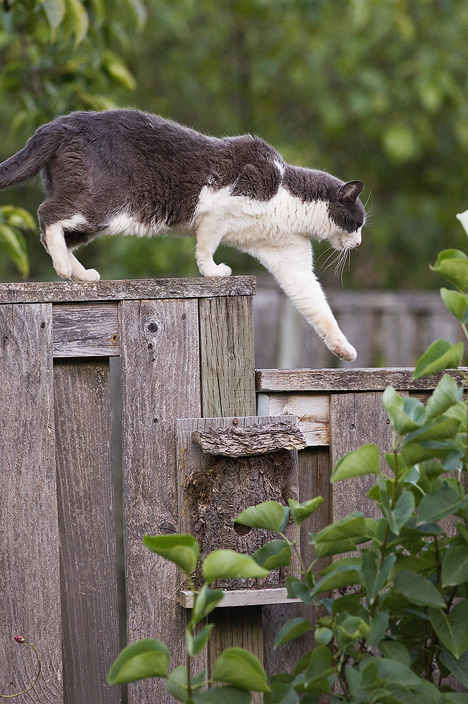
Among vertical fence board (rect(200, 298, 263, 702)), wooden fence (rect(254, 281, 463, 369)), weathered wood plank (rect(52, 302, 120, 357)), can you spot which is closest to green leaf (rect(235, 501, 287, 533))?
vertical fence board (rect(200, 298, 263, 702))

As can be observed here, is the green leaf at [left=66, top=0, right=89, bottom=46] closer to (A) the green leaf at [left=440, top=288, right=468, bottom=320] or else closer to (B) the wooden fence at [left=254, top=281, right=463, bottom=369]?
(A) the green leaf at [left=440, top=288, right=468, bottom=320]

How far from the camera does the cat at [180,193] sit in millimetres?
2459

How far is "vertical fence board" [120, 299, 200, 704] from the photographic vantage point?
7.43ft

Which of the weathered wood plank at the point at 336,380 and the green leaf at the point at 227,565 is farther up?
the weathered wood plank at the point at 336,380

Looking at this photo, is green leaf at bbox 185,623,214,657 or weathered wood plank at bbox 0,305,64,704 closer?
green leaf at bbox 185,623,214,657

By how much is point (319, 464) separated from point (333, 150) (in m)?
8.42

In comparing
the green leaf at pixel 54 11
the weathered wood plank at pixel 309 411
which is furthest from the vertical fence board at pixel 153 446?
the green leaf at pixel 54 11

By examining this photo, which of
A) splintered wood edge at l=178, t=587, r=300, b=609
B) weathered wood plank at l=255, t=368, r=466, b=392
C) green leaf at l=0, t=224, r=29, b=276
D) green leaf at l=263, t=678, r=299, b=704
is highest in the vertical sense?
green leaf at l=0, t=224, r=29, b=276

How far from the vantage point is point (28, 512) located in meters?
2.22

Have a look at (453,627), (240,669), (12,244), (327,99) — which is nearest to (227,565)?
(240,669)

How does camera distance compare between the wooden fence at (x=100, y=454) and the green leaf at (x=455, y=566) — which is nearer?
the green leaf at (x=455, y=566)

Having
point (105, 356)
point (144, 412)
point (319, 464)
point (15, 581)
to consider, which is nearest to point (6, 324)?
point (105, 356)

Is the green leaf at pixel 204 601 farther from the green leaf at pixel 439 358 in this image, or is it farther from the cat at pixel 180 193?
the cat at pixel 180 193

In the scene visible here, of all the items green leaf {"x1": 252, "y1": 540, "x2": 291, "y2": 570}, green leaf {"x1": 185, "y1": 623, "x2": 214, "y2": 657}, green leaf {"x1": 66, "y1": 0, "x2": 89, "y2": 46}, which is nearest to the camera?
green leaf {"x1": 185, "y1": 623, "x2": 214, "y2": 657}
